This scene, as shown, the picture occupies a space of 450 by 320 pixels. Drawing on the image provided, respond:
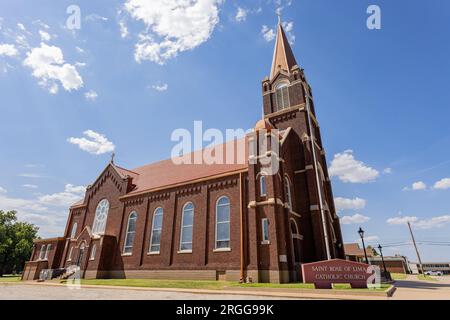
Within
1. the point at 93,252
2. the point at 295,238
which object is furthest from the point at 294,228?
the point at 93,252

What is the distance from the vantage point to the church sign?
10.9 metres

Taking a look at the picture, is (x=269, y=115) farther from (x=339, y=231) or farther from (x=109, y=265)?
(x=109, y=265)

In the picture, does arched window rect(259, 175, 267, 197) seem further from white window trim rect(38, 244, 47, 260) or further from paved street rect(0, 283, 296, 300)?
white window trim rect(38, 244, 47, 260)

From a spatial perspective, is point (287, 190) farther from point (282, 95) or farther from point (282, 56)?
point (282, 56)

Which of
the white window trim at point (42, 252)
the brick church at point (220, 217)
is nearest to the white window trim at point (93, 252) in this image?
the brick church at point (220, 217)

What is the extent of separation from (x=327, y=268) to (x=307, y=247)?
8966 millimetres

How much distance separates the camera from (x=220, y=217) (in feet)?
65.1

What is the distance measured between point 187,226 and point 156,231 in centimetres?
367

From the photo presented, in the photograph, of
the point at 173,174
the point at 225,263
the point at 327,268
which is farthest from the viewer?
the point at 173,174

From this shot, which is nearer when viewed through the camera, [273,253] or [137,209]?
[273,253]

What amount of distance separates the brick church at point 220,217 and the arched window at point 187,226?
8 cm

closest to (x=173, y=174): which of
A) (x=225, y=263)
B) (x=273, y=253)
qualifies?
(x=225, y=263)
